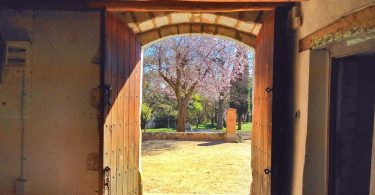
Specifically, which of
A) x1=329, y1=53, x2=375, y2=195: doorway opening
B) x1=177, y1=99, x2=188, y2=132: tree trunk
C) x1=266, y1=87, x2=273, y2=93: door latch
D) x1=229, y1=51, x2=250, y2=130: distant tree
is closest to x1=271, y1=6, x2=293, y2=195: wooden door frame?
x1=266, y1=87, x2=273, y2=93: door latch

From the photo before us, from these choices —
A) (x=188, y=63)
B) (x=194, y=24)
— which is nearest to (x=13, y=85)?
(x=194, y=24)

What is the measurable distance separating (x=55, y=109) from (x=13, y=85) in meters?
0.57

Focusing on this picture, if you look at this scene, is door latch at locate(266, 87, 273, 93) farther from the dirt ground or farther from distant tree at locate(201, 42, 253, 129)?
distant tree at locate(201, 42, 253, 129)

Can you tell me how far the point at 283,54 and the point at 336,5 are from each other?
110 cm

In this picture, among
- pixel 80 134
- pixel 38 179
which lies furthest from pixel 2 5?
pixel 38 179

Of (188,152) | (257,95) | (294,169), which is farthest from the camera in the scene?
(188,152)

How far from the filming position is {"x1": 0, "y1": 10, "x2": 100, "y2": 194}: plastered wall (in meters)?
4.27

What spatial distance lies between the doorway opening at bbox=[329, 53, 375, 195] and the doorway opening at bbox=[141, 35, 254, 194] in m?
2.50

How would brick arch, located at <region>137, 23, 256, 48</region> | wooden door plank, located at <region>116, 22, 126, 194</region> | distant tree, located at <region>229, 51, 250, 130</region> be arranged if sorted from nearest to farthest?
wooden door plank, located at <region>116, 22, 126, 194</region>
brick arch, located at <region>137, 23, 256, 48</region>
distant tree, located at <region>229, 51, 250, 130</region>

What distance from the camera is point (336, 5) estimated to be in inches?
114

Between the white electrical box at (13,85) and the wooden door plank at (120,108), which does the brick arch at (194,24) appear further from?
the white electrical box at (13,85)

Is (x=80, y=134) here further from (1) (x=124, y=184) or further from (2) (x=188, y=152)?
(2) (x=188, y=152)

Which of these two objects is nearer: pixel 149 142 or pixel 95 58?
pixel 95 58

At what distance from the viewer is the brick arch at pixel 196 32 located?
549 centimetres
